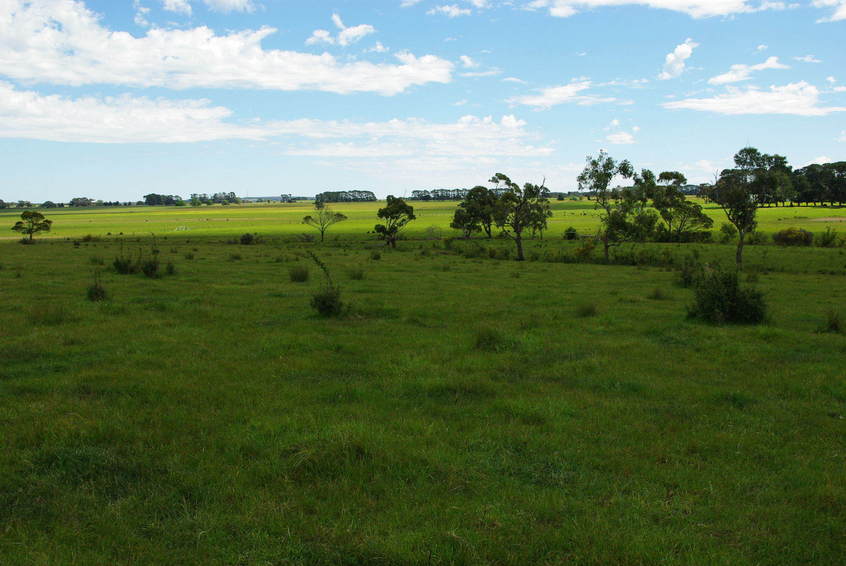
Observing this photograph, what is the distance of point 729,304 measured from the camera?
17359 mm

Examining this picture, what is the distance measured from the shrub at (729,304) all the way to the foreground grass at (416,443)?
1163mm

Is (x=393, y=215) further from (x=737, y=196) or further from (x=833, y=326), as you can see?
(x=833, y=326)

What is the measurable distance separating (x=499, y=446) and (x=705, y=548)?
292 cm

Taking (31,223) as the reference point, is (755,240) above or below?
below

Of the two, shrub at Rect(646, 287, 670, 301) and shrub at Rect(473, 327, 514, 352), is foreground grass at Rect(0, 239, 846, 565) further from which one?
shrub at Rect(646, 287, 670, 301)

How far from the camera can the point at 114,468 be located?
7.04m

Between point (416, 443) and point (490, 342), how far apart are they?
6321mm

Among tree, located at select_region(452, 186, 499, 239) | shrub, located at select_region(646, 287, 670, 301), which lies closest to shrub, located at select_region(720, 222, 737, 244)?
tree, located at select_region(452, 186, 499, 239)

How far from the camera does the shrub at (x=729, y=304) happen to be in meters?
17.3

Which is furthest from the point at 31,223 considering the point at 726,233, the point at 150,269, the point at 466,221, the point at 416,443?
the point at 726,233

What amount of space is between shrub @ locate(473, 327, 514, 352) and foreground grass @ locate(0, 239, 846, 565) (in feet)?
0.24

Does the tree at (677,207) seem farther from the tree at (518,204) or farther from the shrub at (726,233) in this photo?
the tree at (518,204)

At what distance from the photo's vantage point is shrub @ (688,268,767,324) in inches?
680

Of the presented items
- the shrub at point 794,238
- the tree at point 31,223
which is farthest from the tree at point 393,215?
the tree at point 31,223
